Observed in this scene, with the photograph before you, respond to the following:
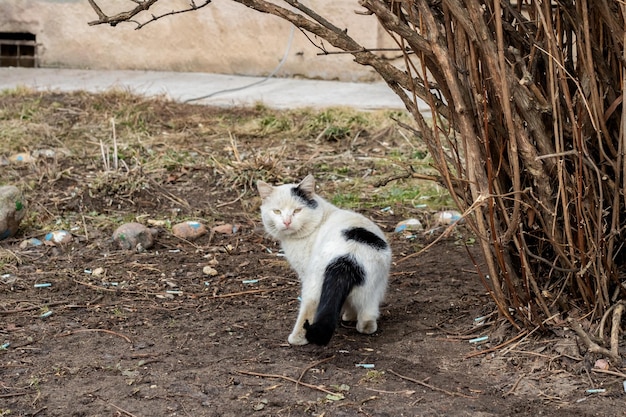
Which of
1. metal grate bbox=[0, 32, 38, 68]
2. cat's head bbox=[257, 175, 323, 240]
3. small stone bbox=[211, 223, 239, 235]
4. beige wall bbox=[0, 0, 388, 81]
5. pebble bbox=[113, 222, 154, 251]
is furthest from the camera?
metal grate bbox=[0, 32, 38, 68]

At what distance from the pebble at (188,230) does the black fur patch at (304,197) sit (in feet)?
3.59

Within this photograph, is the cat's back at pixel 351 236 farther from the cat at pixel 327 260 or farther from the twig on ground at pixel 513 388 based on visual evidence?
the twig on ground at pixel 513 388

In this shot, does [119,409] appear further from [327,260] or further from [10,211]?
[10,211]

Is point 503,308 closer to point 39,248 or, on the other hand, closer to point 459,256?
point 459,256

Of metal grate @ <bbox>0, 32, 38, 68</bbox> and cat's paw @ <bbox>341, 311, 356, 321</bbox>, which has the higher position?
metal grate @ <bbox>0, 32, 38, 68</bbox>

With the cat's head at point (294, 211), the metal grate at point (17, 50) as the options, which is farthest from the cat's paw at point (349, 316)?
the metal grate at point (17, 50)

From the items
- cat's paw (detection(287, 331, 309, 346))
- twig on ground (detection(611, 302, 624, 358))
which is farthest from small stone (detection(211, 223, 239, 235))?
twig on ground (detection(611, 302, 624, 358))

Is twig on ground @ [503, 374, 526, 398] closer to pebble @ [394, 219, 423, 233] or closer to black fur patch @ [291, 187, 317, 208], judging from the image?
black fur patch @ [291, 187, 317, 208]

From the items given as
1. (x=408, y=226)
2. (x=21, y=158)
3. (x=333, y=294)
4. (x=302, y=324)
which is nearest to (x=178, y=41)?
(x=21, y=158)

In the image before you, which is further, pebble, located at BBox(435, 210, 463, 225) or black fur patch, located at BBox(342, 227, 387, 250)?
pebble, located at BBox(435, 210, 463, 225)

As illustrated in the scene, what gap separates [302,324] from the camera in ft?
11.2

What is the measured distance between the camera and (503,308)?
3.22 metres

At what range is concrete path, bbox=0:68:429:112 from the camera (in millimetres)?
7688

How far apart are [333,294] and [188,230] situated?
6.04ft
